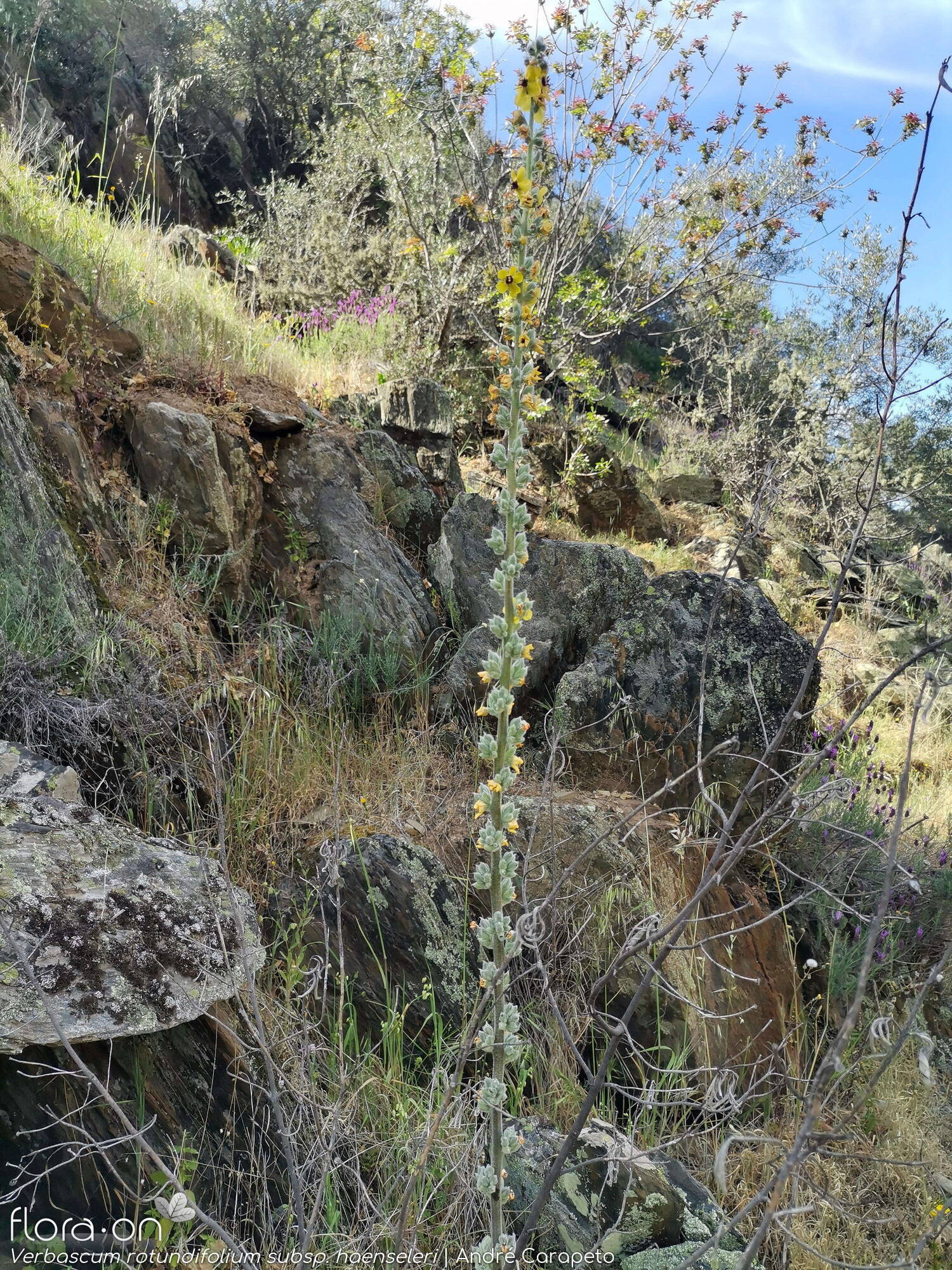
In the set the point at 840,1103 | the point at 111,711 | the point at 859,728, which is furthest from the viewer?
the point at 859,728

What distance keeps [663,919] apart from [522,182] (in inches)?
103

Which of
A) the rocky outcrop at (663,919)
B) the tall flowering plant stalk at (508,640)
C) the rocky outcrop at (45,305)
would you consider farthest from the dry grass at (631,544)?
the tall flowering plant stalk at (508,640)

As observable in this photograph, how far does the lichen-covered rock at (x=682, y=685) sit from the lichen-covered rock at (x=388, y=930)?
1.18 m

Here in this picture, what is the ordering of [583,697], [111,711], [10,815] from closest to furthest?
1. [10,815]
2. [111,711]
3. [583,697]

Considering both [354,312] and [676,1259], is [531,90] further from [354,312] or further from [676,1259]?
[354,312]

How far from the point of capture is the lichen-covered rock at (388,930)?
2570 mm

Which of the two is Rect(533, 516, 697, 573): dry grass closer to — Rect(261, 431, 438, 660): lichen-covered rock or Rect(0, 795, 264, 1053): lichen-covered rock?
Rect(261, 431, 438, 660): lichen-covered rock

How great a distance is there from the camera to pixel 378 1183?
2.22 m

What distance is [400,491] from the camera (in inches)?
202

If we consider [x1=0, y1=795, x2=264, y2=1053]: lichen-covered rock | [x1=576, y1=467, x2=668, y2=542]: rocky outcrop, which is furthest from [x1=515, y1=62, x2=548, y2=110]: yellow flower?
[x1=576, y1=467, x2=668, y2=542]: rocky outcrop

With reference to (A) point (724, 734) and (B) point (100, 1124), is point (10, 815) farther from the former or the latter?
(A) point (724, 734)

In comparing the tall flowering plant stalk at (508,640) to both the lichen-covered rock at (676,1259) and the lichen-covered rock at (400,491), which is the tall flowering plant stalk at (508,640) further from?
the lichen-covered rock at (400,491)

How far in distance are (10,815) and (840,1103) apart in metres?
3.11

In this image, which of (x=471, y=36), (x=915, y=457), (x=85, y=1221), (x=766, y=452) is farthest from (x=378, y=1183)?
(x=915, y=457)
